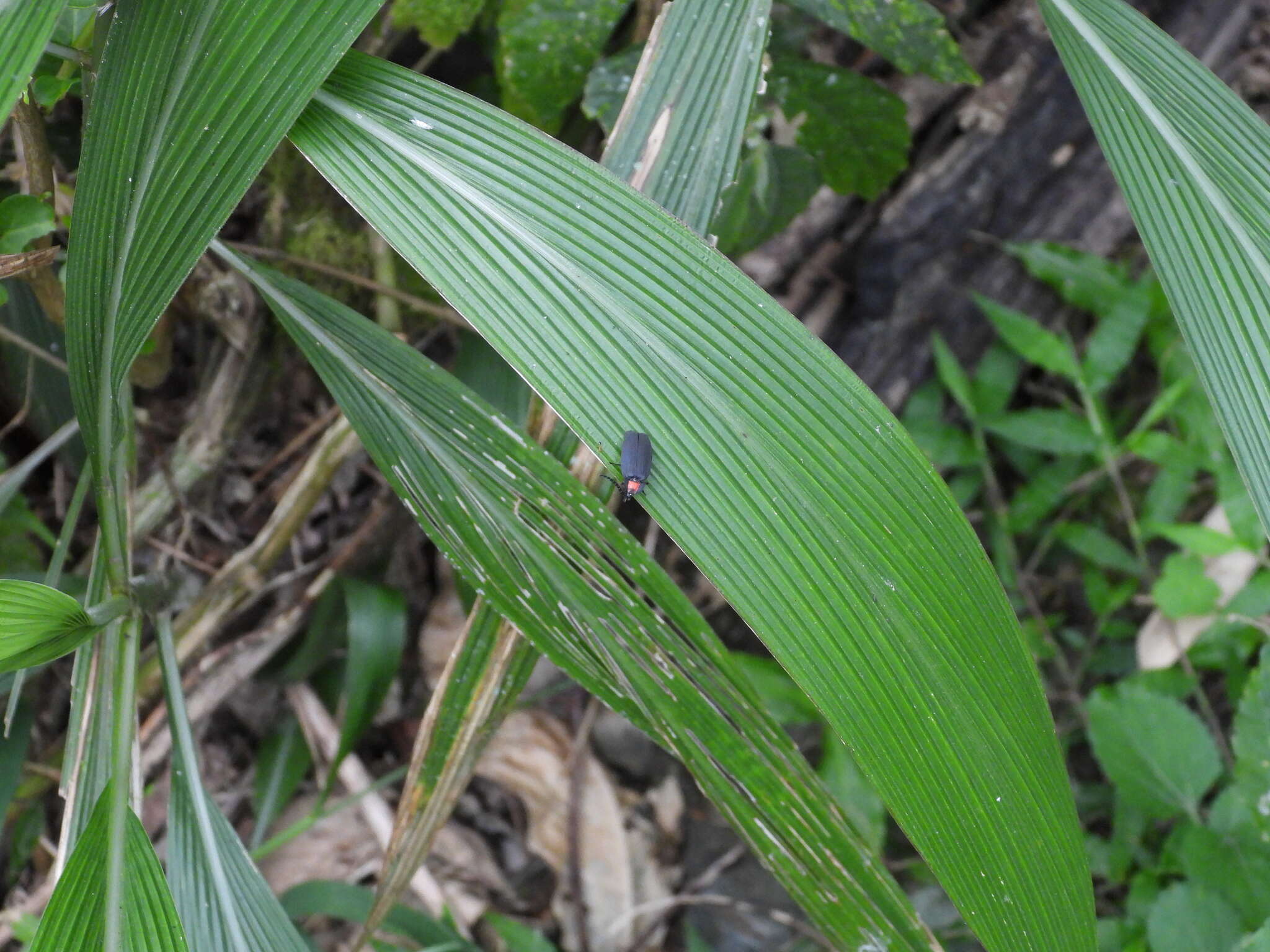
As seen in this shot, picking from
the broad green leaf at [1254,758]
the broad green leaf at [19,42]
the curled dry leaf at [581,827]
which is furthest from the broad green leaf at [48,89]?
the broad green leaf at [1254,758]

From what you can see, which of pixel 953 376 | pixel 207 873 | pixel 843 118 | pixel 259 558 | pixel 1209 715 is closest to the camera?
pixel 207 873

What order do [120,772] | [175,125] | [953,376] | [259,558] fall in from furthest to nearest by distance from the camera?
[953,376], [259,558], [120,772], [175,125]

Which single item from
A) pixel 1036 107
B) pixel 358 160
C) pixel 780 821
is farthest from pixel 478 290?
pixel 1036 107

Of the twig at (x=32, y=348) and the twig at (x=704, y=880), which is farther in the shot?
the twig at (x=704, y=880)

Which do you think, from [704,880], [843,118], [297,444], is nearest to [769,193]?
[843,118]

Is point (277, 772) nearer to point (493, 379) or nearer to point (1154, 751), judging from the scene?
point (493, 379)

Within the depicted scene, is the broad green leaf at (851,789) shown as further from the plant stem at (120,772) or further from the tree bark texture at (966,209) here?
the plant stem at (120,772)

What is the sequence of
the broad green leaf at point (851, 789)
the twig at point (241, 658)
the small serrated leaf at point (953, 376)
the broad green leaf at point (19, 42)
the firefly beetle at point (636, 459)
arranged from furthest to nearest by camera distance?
the small serrated leaf at point (953, 376) → the broad green leaf at point (851, 789) → the twig at point (241, 658) → the firefly beetle at point (636, 459) → the broad green leaf at point (19, 42)
